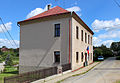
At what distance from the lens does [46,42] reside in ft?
52.4

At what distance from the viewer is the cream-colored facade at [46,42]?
14539 millimetres

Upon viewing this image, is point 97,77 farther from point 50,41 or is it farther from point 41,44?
point 41,44

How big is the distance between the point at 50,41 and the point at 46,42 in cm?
64

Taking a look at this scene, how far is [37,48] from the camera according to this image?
54.9 ft

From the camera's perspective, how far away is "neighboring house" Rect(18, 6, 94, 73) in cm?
1455

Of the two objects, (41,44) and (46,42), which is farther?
(41,44)

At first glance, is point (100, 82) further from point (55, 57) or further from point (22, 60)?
point (22, 60)

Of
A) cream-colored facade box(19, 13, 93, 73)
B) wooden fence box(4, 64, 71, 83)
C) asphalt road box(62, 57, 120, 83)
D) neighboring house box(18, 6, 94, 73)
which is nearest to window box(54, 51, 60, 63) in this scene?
neighboring house box(18, 6, 94, 73)

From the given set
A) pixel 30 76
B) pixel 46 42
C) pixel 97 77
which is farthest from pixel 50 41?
pixel 30 76

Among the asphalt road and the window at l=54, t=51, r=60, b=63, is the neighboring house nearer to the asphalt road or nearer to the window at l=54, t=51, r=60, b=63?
the window at l=54, t=51, r=60, b=63

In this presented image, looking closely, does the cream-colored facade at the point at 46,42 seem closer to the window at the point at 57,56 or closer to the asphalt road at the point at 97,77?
the window at the point at 57,56

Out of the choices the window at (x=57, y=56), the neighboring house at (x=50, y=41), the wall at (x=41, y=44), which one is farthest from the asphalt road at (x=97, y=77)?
the window at (x=57, y=56)

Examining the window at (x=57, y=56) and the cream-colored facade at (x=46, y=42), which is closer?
the cream-colored facade at (x=46, y=42)

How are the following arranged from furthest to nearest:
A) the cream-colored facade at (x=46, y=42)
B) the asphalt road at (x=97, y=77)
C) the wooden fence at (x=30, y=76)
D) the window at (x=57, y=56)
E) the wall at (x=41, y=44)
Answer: the window at (x=57, y=56)
the wall at (x=41, y=44)
the cream-colored facade at (x=46, y=42)
the asphalt road at (x=97, y=77)
the wooden fence at (x=30, y=76)
